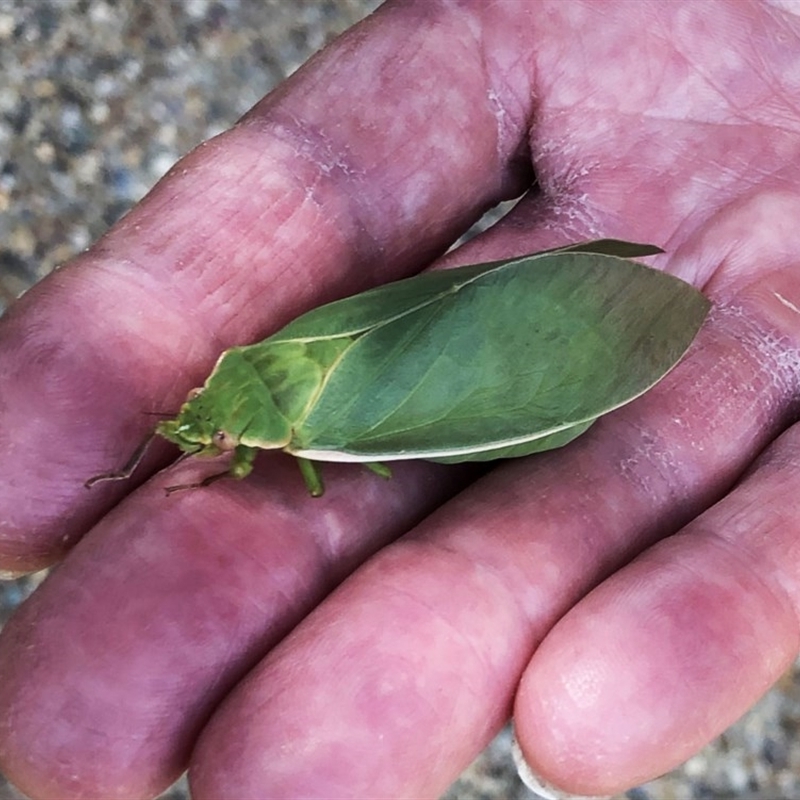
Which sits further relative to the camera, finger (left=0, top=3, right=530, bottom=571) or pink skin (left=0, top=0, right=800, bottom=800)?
finger (left=0, top=3, right=530, bottom=571)

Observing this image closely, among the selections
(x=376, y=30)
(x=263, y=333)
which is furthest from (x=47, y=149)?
(x=263, y=333)

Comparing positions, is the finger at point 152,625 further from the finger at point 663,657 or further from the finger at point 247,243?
the finger at point 663,657

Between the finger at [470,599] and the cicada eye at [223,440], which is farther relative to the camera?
the cicada eye at [223,440]

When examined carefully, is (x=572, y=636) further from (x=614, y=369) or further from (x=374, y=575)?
(x=614, y=369)

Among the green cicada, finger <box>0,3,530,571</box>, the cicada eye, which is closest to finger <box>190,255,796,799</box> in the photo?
the green cicada

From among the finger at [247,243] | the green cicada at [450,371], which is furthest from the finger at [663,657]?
the finger at [247,243]

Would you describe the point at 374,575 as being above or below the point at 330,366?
below

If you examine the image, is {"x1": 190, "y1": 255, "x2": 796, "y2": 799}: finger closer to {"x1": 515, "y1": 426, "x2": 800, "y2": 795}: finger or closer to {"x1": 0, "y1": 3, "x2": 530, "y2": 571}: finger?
{"x1": 515, "y1": 426, "x2": 800, "y2": 795}: finger
